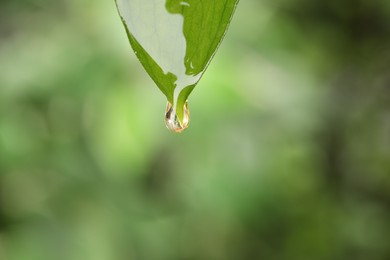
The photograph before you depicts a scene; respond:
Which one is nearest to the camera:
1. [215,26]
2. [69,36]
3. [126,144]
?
[215,26]

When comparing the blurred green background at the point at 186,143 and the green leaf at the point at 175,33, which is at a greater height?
the green leaf at the point at 175,33

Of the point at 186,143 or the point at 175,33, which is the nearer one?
the point at 175,33

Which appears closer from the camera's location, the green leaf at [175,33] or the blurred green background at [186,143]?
the green leaf at [175,33]

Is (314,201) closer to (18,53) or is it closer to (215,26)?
(18,53)

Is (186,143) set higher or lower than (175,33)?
lower

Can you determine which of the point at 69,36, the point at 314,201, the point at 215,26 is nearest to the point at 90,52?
the point at 69,36
